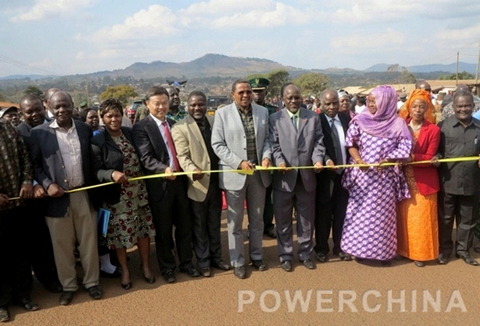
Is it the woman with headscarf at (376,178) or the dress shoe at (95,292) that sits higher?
the woman with headscarf at (376,178)

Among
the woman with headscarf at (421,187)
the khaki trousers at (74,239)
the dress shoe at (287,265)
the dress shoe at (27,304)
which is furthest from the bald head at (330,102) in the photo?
the dress shoe at (27,304)

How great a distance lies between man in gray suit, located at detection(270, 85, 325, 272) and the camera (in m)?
4.44

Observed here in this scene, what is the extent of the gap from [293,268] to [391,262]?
1.21m

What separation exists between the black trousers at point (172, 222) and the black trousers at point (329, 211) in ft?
5.31

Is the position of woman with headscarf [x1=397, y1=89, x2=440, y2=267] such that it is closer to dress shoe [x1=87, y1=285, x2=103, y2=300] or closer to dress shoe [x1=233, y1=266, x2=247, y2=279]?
dress shoe [x1=233, y1=266, x2=247, y2=279]

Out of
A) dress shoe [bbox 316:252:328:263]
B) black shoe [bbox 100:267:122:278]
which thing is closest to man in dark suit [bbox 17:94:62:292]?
black shoe [bbox 100:267:122:278]

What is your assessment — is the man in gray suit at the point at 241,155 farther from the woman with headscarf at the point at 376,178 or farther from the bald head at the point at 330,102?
the woman with headscarf at the point at 376,178

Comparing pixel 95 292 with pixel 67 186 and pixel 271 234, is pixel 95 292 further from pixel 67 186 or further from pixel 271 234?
pixel 271 234

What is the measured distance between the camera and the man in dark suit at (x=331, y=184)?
4.66 m

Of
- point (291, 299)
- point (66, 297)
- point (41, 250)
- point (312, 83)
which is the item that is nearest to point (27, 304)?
point (66, 297)

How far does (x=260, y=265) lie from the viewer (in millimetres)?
4555

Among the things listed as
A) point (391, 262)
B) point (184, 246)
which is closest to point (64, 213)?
point (184, 246)

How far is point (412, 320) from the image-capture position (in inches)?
136

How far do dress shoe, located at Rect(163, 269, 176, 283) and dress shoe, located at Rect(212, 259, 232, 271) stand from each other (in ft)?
1.78
